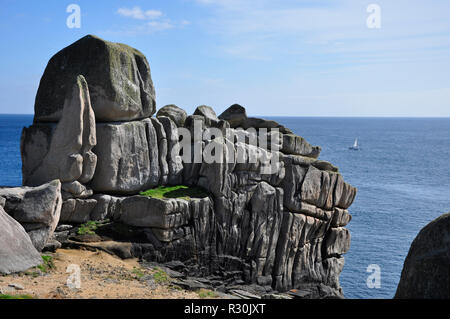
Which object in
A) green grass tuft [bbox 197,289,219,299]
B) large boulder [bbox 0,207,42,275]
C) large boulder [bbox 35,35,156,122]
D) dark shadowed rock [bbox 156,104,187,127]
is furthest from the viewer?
dark shadowed rock [bbox 156,104,187,127]

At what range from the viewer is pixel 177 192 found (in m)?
25.0

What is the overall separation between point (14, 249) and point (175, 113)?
42.2 ft

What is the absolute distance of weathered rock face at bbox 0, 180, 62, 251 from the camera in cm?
1919

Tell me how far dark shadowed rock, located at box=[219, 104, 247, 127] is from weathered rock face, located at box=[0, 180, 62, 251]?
43.3ft

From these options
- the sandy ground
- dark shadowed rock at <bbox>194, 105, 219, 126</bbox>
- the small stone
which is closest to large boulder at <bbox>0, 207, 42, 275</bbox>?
the sandy ground

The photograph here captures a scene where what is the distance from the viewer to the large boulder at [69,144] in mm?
22047

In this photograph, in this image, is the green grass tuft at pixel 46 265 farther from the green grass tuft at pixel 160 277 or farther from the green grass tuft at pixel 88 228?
the green grass tuft at pixel 160 277

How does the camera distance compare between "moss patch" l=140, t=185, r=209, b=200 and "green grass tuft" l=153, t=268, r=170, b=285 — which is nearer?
Answer: "green grass tuft" l=153, t=268, r=170, b=285

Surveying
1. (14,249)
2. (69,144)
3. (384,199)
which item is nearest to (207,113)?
(69,144)

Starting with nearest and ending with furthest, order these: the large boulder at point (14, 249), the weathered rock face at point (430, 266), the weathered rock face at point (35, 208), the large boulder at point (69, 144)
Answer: the weathered rock face at point (430, 266) → the large boulder at point (14, 249) → the weathered rock face at point (35, 208) → the large boulder at point (69, 144)

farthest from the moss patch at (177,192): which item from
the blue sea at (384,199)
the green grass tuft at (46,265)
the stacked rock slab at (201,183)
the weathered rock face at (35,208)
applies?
the blue sea at (384,199)

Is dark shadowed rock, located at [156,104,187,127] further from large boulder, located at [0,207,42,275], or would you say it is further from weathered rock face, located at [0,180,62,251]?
large boulder, located at [0,207,42,275]

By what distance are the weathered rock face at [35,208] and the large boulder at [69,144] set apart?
7.44 feet

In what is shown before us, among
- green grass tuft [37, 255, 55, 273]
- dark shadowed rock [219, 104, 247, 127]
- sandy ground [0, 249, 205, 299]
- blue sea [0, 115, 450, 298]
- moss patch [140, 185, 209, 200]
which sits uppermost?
dark shadowed rock [219, 104, 247, 127]
